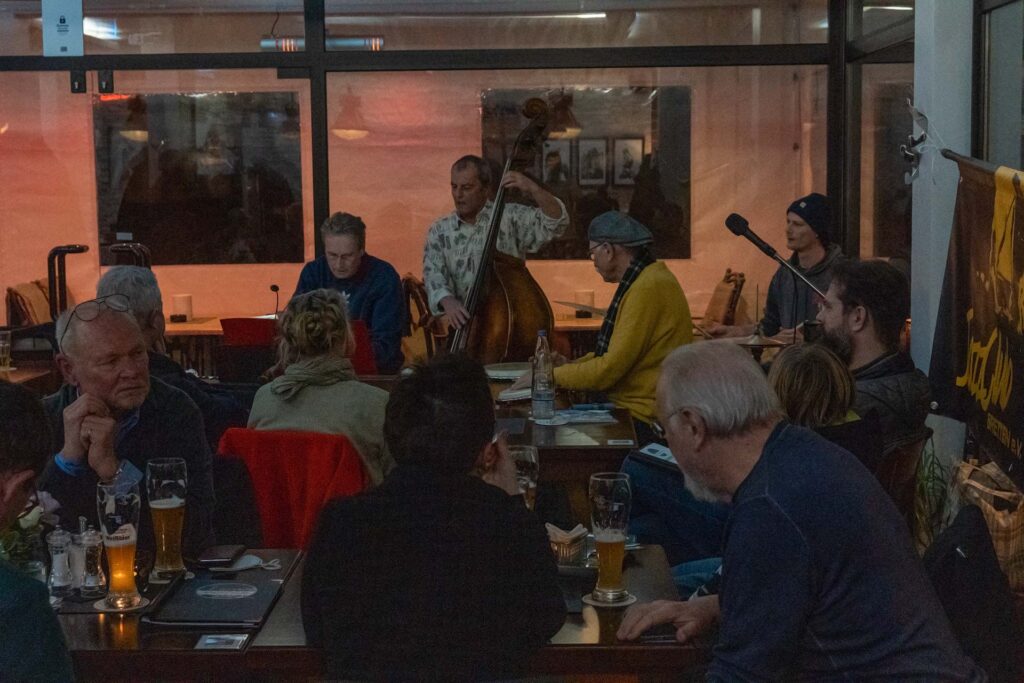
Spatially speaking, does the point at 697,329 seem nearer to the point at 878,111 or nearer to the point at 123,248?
the point at 878,111

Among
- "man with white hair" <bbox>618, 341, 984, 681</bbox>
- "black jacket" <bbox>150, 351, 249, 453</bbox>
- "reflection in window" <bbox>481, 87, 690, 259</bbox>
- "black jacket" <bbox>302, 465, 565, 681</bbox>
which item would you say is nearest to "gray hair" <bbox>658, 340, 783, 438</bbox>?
"man with white hair" <bbox>618, 341, 984, 681</bbox>

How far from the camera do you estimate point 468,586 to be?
2.12 m

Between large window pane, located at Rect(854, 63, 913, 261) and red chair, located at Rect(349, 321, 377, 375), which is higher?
large window pane, located at Rect(854, 63, 913, 261)

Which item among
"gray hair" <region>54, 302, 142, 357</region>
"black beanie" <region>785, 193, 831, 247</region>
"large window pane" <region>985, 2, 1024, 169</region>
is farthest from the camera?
"black beanie" <region>785, 193, 831, 247</region>

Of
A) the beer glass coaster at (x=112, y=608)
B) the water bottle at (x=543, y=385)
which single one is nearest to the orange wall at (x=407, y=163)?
the water bottle at (x=543, y=385)

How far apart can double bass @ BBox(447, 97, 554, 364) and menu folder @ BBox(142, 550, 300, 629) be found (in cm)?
271

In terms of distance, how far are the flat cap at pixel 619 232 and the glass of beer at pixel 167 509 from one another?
2.60 metres

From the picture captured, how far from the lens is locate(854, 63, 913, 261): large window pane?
6242mm

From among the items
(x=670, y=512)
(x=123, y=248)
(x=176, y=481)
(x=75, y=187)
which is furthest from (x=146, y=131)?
(x=176, y=481)

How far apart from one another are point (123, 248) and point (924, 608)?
4.98m

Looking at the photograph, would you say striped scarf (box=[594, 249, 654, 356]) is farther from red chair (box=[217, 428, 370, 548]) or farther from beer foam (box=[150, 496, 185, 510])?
beer foam (box=[150, 496, 185, 510])

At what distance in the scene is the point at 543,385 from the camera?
4.52 meters

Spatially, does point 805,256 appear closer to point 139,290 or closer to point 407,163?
point 407,163

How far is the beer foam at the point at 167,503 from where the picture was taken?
2660 millimetres
